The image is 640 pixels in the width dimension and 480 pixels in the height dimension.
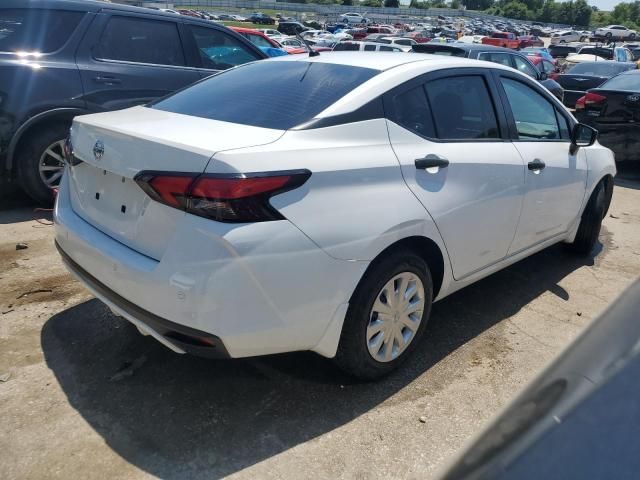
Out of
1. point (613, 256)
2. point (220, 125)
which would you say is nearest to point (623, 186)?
point (613, 256)

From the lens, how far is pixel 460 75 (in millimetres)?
3414

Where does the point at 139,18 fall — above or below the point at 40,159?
above

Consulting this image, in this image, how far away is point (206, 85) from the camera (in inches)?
136

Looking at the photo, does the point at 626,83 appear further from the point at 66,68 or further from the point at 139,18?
the point at 66,68

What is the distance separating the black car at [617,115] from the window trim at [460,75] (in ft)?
18.0

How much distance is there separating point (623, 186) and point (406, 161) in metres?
6.37

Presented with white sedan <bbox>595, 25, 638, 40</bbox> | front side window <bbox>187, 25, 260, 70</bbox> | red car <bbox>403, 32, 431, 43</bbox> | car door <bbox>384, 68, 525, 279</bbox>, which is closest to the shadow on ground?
car door <bbox>384, 68, 525, 279</bbox>

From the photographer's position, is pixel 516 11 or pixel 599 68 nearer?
pixel 599 68

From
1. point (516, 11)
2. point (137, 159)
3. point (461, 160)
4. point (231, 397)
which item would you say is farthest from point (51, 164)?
point (516, 11)

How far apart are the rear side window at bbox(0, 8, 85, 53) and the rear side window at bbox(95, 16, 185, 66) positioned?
13.1 inches

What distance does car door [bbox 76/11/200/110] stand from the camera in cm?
535

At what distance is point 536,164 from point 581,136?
2.91ft

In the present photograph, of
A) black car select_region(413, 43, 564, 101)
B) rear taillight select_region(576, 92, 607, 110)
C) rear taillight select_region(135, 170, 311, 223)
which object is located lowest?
rear taillight select_region(135, 170, 311, 223)

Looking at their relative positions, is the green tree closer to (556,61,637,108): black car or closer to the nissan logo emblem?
(556,61,637,108): black car
